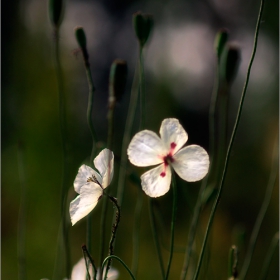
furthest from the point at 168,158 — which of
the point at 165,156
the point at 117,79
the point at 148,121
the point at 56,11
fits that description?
the point at 148,121

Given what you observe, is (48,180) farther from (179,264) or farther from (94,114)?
(94,114)

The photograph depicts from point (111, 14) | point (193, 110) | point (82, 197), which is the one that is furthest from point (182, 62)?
point (82, 197)

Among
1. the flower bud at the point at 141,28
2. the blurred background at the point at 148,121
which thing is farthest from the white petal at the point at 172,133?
the blurred background at the point at 148,121

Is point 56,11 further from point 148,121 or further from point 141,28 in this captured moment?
point 148,121

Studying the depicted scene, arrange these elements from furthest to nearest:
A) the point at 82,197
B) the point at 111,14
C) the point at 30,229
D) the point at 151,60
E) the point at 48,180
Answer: the point at 111,14, the point at 151,60, the point at 48,180, the point at 30,229, the point at 82,197

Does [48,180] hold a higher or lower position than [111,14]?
lower

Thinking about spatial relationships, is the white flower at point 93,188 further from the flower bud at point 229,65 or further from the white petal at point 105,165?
the flower bud at point 229,65
